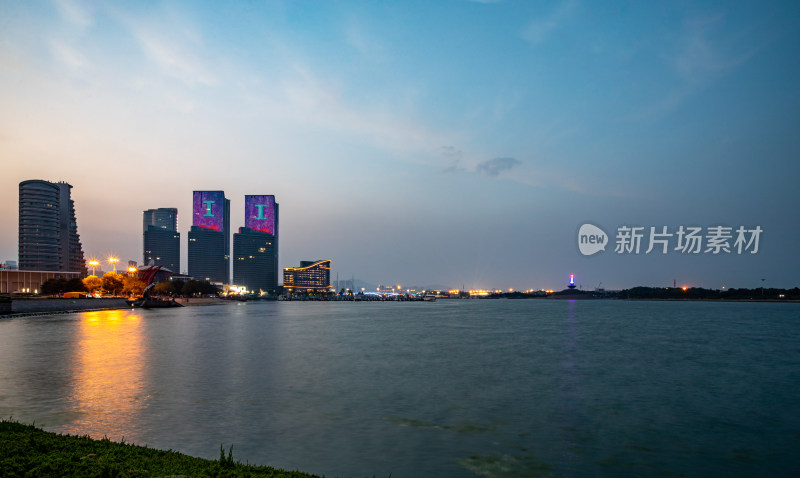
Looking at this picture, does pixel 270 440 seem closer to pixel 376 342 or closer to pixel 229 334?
pixel 376 342

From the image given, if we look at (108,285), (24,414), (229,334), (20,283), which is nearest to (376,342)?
(229,334)

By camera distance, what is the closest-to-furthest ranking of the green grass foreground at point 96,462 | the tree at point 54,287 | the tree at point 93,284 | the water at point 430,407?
the green grass foreground at point 96,462
the water at point 430,407
the tree at point 54,287
the tree at point 93,284

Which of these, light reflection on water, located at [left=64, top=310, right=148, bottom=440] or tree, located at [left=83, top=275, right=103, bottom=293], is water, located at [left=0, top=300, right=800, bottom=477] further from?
tree, located at [left=83, top=275, right=103, bottom=293]

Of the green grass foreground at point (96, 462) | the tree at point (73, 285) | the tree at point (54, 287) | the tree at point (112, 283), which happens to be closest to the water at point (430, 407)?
the green grass foreground at point (96, 462)

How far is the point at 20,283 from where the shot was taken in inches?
7308

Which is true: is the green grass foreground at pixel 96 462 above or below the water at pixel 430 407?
above

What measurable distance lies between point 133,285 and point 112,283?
8523mm

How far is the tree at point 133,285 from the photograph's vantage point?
16800 cm

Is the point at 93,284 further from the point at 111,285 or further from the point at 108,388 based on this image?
the point at 108,388

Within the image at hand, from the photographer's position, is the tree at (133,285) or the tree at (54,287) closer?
the tree at (54,287)

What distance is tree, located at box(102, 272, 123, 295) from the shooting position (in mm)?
168625

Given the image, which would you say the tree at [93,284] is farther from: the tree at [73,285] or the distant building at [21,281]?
the distant building at [21,281]

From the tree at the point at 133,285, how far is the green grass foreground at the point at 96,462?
582ft

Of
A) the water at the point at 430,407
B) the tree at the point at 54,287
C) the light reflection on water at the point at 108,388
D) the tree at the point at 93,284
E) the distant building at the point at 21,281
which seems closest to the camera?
the water at the point at 430,407
